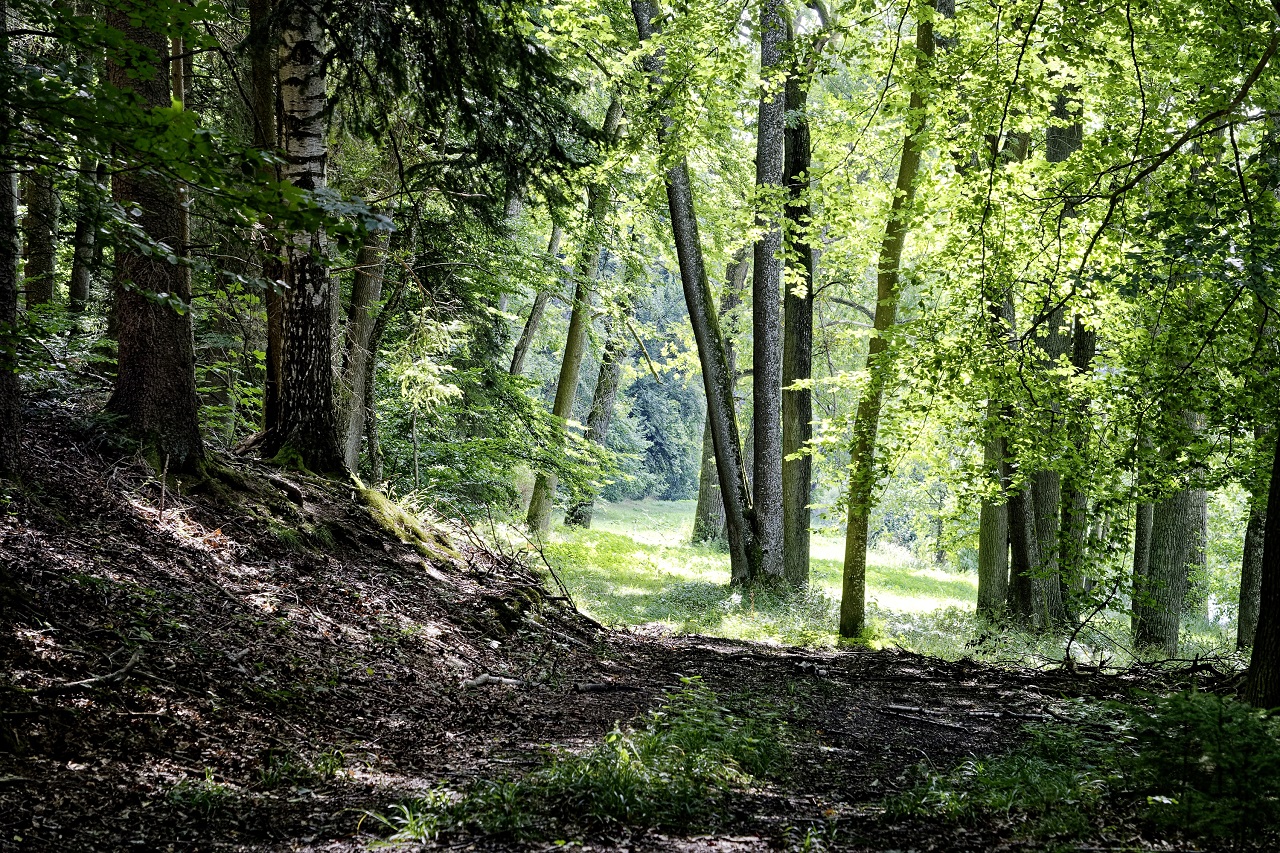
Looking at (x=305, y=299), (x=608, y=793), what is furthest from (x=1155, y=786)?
(x=305, y=299)

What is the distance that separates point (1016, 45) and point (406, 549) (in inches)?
284

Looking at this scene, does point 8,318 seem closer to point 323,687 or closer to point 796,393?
point 323,687

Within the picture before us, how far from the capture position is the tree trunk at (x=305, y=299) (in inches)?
273

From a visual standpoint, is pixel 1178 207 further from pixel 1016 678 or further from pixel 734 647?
pixel 734 647

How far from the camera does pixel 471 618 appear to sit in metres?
7.04

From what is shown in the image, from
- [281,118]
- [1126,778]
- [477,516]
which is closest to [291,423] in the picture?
[281,118]

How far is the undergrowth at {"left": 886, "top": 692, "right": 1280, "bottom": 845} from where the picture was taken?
3.04 metres

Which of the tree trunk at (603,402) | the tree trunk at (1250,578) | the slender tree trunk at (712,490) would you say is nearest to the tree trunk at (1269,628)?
the tree trunk at (1250,578)

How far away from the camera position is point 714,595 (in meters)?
12.9

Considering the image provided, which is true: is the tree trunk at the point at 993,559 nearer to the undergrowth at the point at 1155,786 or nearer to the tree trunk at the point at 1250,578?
the tree trunk at the point at 1250,578

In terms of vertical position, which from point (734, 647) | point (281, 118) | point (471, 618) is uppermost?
point (281, 118)

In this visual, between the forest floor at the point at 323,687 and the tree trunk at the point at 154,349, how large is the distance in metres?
0.30

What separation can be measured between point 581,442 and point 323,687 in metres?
9.96

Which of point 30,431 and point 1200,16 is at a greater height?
point 1200,16
